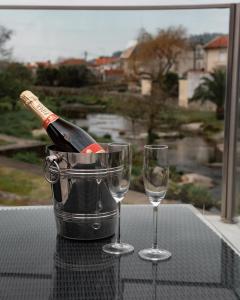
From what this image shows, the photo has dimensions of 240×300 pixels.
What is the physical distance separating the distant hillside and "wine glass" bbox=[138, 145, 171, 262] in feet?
7.12

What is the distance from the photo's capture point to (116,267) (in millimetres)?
772

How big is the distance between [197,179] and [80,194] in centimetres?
221

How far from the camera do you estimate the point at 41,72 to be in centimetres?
278

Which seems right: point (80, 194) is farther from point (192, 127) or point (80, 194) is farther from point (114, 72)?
point (192, 127)

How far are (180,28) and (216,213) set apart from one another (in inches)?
60.7

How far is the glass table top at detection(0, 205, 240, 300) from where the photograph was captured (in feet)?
2.24

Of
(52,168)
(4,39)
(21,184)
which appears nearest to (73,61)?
(4,39)

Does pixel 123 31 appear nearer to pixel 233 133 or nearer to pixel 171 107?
pixel 171 107

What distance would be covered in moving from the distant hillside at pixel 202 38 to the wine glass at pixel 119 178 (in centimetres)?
215

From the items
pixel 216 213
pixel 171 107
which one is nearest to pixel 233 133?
pixel 216 213

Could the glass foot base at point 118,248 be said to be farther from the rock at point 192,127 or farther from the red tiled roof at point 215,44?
the rock at point 192,127

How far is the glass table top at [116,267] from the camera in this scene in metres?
0.68

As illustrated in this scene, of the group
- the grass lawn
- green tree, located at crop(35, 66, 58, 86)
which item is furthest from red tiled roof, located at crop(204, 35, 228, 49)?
the grass lawn

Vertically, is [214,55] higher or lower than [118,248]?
higher
